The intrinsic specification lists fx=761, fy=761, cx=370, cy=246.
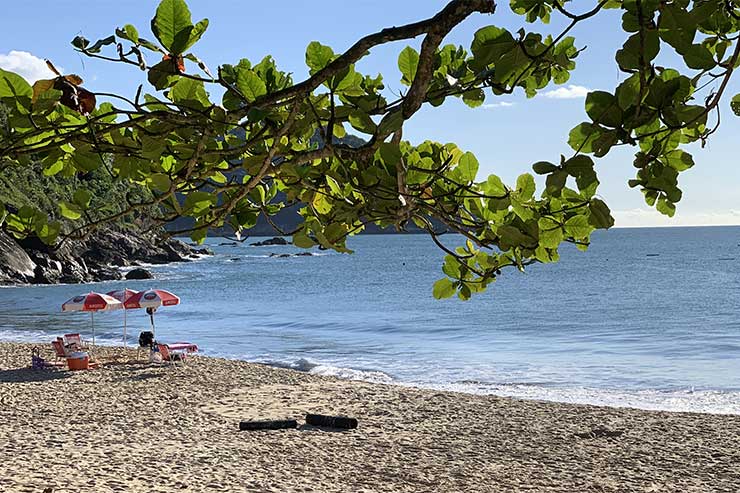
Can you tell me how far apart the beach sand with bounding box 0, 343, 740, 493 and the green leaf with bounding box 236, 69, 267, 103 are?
25.3ft

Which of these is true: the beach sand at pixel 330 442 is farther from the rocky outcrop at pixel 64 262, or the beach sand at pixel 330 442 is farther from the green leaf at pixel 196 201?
the rocky outcrop at pixel 64 262

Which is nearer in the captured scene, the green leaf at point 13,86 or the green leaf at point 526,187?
the green leaf at point 13,86

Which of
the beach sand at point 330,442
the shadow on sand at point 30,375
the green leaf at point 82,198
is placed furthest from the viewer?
the shadow on sand at point 30,375

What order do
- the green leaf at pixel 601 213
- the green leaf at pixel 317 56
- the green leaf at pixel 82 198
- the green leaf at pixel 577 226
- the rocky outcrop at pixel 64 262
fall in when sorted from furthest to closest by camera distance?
the rocky outcrop at pixel 64 262, the green leaf at pixel 82 198, the green leaf at pixel 577 226, the green leaf at pixel 317 56, the green leaf at pixel 601 213

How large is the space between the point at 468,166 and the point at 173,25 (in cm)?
69

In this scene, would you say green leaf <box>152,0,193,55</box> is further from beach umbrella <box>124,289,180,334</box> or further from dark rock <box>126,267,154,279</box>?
dark rock <box>126,267,154,279</box>

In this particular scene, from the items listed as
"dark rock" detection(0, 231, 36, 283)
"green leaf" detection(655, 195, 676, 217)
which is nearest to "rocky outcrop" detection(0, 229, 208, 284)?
"dark rock" detection(0, 231, 36, 283)

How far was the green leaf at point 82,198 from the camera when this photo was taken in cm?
196

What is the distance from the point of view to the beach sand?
9164 millimetres

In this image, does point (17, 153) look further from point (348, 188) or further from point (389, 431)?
point (389, 431)

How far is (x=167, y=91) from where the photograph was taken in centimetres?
157

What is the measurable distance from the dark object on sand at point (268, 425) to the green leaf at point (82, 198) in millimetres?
10325

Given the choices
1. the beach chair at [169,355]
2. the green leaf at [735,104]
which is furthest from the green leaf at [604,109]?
the beach chair at [169,355]

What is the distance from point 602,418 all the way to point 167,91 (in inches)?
536
